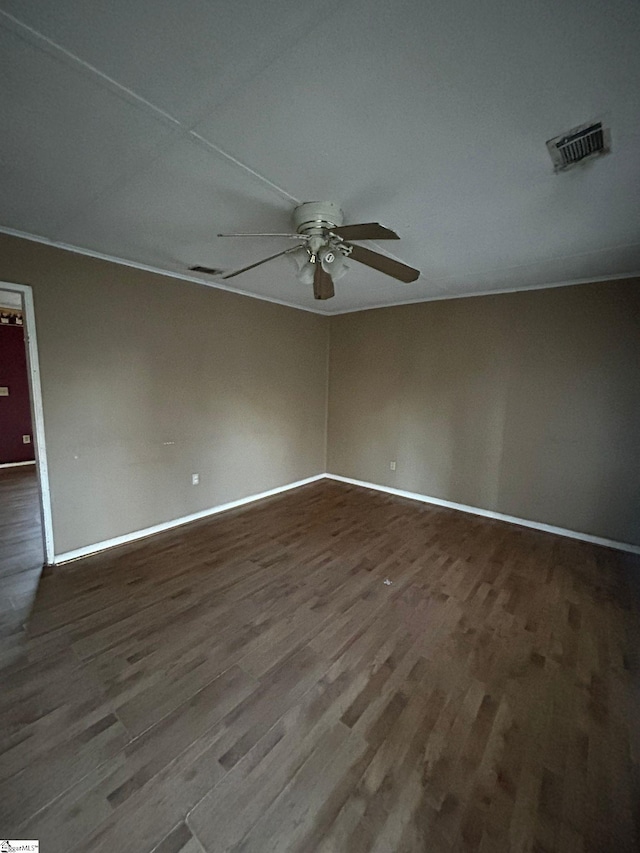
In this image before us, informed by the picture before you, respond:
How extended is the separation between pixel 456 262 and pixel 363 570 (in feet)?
9.08

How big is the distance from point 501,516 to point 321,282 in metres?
3.42

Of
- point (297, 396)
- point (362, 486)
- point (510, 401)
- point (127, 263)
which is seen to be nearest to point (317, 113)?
point (127, 263)

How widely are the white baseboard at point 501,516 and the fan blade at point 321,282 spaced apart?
10.5 feet

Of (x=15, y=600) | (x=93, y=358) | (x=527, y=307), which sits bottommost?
(x=15, y=600)

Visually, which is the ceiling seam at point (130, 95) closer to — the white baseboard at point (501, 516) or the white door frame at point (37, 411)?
the white door frame at point (37, 411)

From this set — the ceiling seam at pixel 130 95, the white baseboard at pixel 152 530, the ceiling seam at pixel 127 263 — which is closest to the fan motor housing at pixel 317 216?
the ceiling seam at pixel 130 95

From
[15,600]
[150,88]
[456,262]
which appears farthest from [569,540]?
[15,600]

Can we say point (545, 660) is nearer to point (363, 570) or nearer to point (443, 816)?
point (443, 816)

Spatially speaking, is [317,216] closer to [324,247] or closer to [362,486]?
[324,247]

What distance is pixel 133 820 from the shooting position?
1191mm

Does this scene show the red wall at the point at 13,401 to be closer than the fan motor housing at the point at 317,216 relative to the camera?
No

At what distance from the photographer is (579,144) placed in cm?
145

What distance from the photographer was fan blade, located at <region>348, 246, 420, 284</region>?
1928 millimetres

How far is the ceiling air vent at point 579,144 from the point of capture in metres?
1.38
